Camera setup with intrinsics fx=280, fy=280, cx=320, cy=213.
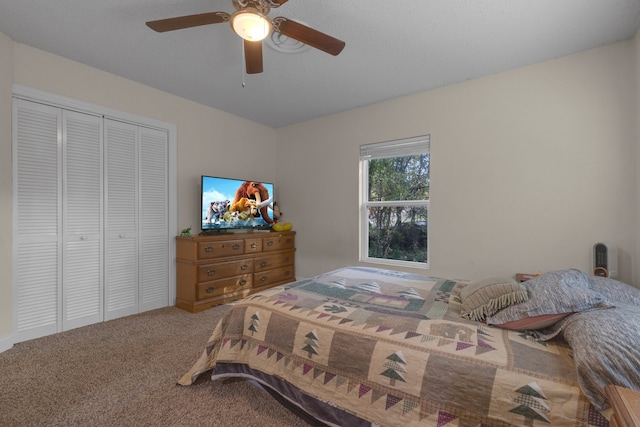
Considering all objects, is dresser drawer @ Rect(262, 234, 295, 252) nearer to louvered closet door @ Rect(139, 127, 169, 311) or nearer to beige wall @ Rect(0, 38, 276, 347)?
beige wall @ Rect(0, 38, 276, 347)

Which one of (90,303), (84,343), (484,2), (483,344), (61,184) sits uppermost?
(484,2)

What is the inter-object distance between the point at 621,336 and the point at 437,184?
7.32ft

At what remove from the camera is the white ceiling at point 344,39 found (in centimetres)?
185

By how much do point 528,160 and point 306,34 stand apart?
2.22 meters

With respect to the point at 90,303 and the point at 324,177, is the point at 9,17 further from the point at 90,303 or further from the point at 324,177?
the point at 324,177

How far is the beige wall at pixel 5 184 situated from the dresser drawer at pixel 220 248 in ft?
4.73

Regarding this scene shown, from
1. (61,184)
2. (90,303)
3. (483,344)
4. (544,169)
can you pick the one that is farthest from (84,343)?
(544,169)

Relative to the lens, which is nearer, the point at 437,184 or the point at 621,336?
the point at 621,336

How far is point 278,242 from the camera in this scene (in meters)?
3.93

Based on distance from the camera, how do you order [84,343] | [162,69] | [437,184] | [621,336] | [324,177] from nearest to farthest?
[621,336], [84,343], [162,69], [437,184], [324,177]

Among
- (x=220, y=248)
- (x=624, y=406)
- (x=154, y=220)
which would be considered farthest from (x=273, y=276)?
(x=624, y=406)

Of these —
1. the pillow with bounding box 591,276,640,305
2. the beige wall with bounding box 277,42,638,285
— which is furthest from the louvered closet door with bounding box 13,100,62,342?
the pillow with bounding box 591,276,640,305

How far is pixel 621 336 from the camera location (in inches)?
37.0

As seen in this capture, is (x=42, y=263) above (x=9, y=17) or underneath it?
underneath
